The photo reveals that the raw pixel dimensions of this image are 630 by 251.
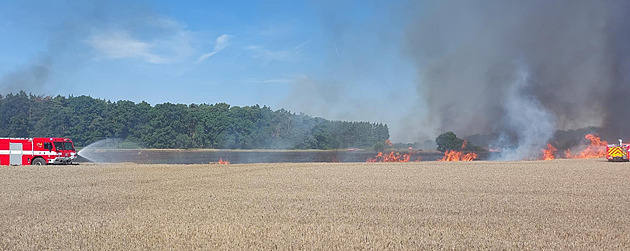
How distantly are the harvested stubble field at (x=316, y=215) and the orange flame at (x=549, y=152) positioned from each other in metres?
34.0

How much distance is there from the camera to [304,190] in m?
22.9

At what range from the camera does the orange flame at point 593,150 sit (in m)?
58.3

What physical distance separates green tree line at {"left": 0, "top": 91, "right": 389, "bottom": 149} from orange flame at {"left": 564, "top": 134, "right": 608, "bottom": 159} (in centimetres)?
4449

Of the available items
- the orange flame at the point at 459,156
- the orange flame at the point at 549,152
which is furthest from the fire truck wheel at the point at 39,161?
the orange flame at the point at 549,152

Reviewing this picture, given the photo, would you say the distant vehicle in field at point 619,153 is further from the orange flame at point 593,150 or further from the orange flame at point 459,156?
the orange flame at point 459,156

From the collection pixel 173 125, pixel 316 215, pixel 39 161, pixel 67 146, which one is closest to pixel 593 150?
pixel 316 215

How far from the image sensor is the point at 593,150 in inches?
2351

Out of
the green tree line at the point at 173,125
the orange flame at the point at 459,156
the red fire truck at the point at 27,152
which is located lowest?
the orange flame at the point at 459,156

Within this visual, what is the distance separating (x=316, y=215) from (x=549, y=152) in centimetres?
5119

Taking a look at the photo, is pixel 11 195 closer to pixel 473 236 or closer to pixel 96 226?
pixel 96 226

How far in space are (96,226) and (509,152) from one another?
183 feet

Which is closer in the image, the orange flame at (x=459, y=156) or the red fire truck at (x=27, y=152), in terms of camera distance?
the red fire truck at (x=27, y=152)

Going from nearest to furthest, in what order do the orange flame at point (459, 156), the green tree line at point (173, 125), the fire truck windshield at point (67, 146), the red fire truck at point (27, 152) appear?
1. the red fire truck at point (27, 152)
2. the fire truck windshield at point (67, 146)
3. the orange flame at point (459, 156)
4. the green tree line at point (173, 125)

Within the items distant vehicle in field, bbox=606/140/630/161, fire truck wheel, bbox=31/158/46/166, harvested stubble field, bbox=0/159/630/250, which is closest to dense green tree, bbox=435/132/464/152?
distant vehicle in field, bbox=606/140/630/161
